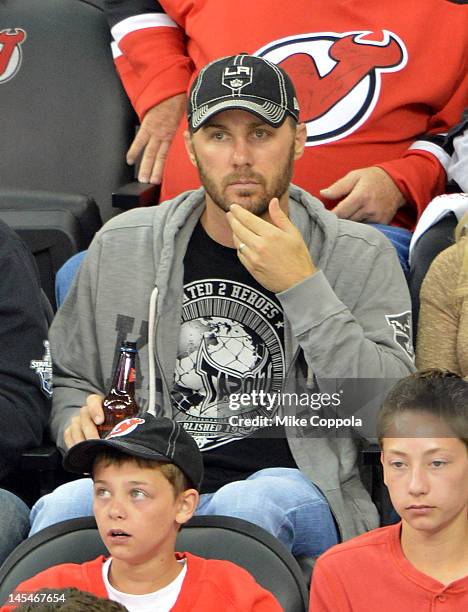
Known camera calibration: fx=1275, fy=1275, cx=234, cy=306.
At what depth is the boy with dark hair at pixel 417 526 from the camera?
173cm

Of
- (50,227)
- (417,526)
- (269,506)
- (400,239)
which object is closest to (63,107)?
(50,227)

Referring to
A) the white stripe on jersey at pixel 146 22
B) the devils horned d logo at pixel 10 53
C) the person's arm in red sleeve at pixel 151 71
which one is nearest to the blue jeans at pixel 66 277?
the person's arm in red sleeve at pixel 151 71

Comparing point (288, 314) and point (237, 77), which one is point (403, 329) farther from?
point (237, 77)

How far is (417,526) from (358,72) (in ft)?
5.22

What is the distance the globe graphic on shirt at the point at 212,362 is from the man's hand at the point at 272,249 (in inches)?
5.1

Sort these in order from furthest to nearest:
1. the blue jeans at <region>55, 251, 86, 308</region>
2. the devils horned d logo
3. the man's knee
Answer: the devils horned d logo
the blue jeans at <region>55, 251, 86, 308</region>
the man's knee

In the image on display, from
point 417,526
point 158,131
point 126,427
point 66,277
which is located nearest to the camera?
point 417,526

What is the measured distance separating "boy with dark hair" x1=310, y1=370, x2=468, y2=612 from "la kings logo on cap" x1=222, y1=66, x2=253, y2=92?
806 mm

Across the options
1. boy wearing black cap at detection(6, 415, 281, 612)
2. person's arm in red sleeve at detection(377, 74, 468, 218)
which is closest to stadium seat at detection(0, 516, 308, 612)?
boy wearing black cap at detection(6, 415, 281, 612)

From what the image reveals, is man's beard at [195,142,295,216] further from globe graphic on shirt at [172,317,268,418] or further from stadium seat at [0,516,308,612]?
stadium seat at [0,516,308,612]

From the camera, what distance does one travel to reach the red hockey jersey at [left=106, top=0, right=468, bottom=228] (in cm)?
305

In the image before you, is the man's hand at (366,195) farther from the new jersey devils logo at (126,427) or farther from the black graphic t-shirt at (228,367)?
the new jersey devils logo at (126,427)

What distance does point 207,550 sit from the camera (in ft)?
6.35

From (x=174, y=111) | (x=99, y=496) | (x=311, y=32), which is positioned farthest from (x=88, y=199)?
(x=99, y=496)
